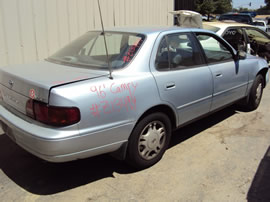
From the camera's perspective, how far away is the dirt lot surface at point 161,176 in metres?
2.95

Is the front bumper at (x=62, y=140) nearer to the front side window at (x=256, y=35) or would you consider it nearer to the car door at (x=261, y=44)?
the car door at (x=261, y=44)

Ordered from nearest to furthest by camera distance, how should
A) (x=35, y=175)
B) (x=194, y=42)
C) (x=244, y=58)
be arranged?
(x=35, y=175) → (x=194, y=42) → (x=244, y=58)

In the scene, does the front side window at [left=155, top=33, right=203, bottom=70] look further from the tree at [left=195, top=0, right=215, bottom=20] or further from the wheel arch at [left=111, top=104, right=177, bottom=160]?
the tree at [left=195, top=0, right=215, bottom=20]

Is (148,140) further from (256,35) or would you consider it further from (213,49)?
(256,35)

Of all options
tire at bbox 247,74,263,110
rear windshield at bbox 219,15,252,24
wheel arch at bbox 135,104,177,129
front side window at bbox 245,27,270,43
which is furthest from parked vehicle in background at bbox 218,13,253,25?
wheel arch at bbox 135,104,177,129

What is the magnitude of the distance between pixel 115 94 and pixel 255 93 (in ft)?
11.3

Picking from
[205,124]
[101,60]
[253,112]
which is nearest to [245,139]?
[205,124]

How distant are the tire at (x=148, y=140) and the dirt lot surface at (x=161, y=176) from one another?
0.48ft

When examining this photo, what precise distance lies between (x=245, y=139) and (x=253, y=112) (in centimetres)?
137

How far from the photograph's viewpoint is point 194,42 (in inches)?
157

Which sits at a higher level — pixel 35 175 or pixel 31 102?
pixel 31 102

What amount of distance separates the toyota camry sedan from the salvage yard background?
1.91m

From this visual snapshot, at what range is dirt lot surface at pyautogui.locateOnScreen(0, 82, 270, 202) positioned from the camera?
2951mm

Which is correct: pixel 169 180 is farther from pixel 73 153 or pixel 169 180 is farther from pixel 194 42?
pixel 194 42
